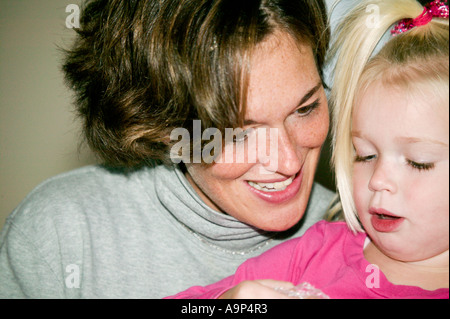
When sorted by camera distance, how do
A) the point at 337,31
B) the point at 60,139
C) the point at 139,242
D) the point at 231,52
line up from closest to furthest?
the point at 231,52 < the point at 337,31 < the point at 139,242 < the point at 60,139

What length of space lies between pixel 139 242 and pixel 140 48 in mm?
552

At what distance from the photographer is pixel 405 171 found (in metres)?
0.82

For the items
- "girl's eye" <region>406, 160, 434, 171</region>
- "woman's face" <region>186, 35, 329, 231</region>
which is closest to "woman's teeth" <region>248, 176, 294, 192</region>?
"woman's face" <region>186, 35, 329, 231</region>

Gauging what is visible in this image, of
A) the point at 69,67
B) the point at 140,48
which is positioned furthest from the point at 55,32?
the point at 140,48

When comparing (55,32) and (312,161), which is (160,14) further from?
(55,32)

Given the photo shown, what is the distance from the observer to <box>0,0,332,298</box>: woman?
100 centimetres

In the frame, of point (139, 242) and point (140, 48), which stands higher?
point (140, 48)

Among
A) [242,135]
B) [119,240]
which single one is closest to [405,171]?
[242,135]

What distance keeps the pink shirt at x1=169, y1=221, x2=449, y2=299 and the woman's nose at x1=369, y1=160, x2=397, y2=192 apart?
0.21m

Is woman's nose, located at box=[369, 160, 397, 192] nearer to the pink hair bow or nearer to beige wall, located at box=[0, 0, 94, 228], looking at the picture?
the pink hair bow

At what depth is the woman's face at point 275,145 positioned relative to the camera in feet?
3.26

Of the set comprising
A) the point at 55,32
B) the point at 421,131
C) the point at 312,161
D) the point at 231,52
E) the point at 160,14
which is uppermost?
the point at 55,32

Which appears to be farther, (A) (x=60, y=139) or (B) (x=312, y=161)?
(A) (x=60, y=139)
